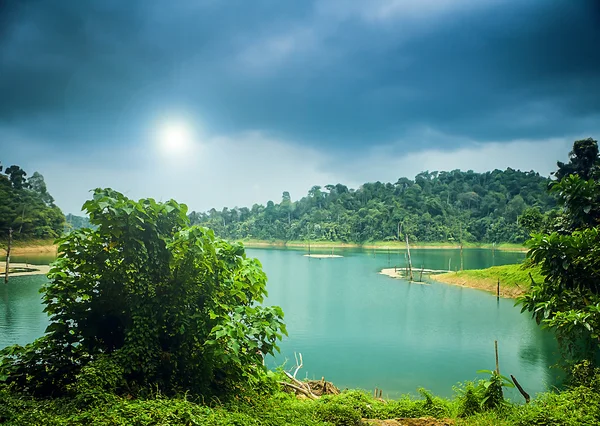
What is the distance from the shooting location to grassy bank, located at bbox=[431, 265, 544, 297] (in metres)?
20.9

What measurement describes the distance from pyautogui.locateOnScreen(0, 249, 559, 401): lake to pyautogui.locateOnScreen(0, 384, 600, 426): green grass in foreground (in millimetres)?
4531

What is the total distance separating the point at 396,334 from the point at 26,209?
36.0 meters

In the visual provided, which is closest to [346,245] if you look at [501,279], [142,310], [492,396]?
[501,279]

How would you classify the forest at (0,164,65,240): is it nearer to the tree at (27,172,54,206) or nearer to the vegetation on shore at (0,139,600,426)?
the tree at (27,172,54,206)

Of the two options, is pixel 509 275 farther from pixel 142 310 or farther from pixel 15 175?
pixel 15 175

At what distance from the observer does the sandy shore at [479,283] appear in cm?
2159

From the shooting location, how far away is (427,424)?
4.55 meters

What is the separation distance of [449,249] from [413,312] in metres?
41.5

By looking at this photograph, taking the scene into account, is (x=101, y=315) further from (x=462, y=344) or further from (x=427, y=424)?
(x=462, y=344)

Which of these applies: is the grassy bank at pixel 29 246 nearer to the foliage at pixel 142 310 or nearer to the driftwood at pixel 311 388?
the driftwood at pixel 311 388

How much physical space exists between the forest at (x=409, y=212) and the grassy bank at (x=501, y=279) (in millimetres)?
27112

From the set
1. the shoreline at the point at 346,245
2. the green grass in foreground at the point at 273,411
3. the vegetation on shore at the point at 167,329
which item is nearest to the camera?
the green grass in foreground at the point at 273,411

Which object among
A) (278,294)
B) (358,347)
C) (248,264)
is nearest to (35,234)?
(278,294)

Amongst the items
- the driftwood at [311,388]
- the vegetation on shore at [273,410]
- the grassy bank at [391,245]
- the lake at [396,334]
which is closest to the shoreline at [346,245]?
the grassy bank at [391,245]
